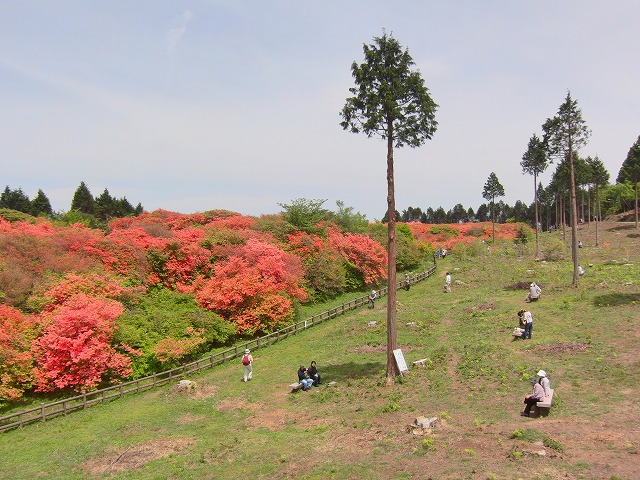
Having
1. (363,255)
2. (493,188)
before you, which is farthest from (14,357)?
(493,188)

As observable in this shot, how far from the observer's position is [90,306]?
2525 cm

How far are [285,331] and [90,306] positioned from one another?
13.0 meters

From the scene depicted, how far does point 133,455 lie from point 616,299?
92.1 ft

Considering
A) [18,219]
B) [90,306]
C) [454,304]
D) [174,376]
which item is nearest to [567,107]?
[454,304]

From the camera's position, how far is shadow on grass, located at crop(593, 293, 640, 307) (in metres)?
27.3

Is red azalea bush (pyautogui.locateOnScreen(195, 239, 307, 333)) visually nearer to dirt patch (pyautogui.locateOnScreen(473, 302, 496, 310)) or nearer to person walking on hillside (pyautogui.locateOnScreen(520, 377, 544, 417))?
dirt patch (pyautogui.locateOnScreen(473, 302, 496, 310))

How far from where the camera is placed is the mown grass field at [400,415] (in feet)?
39.0

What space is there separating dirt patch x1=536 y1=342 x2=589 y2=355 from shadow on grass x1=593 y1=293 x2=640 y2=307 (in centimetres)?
824

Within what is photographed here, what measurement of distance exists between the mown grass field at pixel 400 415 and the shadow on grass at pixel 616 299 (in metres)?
0.15

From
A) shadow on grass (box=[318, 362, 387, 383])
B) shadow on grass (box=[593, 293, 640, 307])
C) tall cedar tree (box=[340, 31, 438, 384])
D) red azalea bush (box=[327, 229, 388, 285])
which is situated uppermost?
tall cedar tree (box=[340, 31, 438, 384])

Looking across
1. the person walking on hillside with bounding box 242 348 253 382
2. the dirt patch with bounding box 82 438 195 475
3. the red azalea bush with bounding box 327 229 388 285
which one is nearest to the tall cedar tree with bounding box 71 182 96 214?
the red azalea bush with bounding box 327 229 388 285

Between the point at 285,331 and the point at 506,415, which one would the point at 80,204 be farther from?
the point at 506,415

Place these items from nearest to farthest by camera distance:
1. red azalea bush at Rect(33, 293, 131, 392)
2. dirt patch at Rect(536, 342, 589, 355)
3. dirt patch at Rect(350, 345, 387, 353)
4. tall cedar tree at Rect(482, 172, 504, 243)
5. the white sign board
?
the white sign board, dirt patch at Rect(536, 342, 589, 355), red azalea bush at Rect(33, 293, 131, 392), dirt patch at Rect(350, 345, 387, 353), tall cedar tree at Rect(482, 172, 504, 243)

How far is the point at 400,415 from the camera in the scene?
1594 centimetres
